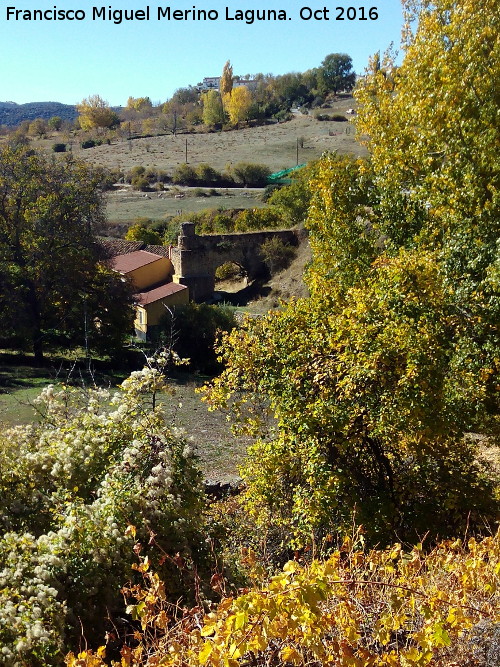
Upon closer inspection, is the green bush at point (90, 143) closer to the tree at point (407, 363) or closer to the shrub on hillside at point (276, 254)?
the shrub on hillside at point (276, 254)

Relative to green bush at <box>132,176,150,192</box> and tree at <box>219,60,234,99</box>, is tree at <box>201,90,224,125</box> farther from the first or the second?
green bush at <box>132,176,150,192</box>

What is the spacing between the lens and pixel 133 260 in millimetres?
33719

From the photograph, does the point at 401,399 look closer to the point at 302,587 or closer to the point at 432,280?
the point at 432,280

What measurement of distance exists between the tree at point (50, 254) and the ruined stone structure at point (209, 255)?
1098 cm

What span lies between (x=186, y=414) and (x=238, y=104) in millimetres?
90236

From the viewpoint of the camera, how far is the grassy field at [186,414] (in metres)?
13.6

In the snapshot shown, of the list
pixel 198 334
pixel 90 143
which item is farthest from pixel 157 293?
pixel 90 143

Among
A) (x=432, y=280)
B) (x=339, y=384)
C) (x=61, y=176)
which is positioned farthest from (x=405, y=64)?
(x=61, y=176)

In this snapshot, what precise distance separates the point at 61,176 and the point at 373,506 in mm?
20704

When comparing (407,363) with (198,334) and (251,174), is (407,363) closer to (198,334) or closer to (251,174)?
(198,334)

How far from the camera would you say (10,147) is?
2377 centimetres


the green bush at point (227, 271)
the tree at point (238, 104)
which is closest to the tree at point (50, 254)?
the green bush at point (227, 271)

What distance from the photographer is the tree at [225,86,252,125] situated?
320ft

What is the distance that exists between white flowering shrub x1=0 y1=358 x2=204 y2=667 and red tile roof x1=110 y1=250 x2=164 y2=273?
1025 inches
